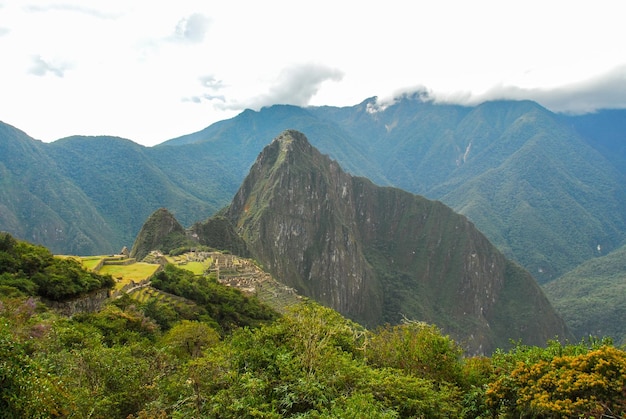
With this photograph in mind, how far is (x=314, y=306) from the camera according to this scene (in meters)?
17.8

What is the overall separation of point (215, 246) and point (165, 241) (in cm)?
1404

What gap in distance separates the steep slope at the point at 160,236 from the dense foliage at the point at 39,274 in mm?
36376

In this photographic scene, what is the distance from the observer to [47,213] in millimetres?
169250

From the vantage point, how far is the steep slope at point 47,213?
160 m

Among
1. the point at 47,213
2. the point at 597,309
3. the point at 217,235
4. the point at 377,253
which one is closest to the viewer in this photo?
the point at 217,235

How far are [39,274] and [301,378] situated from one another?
2531 centimetres

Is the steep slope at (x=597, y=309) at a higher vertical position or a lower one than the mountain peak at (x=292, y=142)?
lower

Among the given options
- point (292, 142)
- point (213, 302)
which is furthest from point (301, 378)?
point (292, 142)

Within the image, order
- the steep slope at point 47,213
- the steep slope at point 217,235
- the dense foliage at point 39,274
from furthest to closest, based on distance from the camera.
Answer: the steep slope at point 47,213, the steep slope at point 217,235, the dense foliage at point 39,274

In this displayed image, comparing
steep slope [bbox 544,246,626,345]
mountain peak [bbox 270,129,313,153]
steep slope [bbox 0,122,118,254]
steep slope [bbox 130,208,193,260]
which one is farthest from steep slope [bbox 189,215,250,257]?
steep slope [bbox 544,246,626,345]

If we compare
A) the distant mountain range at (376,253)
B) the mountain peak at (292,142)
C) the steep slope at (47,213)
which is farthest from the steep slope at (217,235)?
the steep slope at (47,213)

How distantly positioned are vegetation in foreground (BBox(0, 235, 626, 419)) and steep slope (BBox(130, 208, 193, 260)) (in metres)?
51.0

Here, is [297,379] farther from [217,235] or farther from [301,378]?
[217,235]

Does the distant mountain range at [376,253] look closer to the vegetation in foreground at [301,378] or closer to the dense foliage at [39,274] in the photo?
the dense foliage at [39,274]
